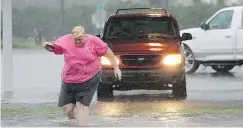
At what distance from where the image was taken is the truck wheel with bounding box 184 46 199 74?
1927cm

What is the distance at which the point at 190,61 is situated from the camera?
19.4 metres

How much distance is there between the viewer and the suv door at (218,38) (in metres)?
18.5

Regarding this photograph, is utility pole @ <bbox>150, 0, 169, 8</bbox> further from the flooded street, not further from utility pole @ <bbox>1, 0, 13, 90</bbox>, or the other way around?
utility pole @ <bbox>1, 0, 13, 90</bbox>

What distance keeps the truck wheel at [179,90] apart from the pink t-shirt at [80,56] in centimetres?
414

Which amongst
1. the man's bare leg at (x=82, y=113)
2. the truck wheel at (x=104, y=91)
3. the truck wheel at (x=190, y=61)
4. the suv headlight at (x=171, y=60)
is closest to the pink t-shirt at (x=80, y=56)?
the man's bare leg at (x=82, y=113)

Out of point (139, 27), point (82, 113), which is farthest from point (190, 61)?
point (82, 113)

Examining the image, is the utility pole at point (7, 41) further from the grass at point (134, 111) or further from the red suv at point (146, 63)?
the grass at point (134, 111)

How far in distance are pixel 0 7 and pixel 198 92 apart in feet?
15.1

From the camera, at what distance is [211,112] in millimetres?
11289

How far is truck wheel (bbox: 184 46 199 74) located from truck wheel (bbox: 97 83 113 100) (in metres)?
6.06

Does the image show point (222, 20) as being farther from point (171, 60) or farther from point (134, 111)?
point (134, 111)

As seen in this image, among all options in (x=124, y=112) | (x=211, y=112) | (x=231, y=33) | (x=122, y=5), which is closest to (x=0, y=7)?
(x=124, y=112)

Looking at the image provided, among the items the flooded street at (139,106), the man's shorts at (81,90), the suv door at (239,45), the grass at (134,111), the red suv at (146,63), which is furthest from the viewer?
the suv door at (239,45)

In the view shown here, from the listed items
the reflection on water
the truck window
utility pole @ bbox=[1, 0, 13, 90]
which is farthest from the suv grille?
the truck window
